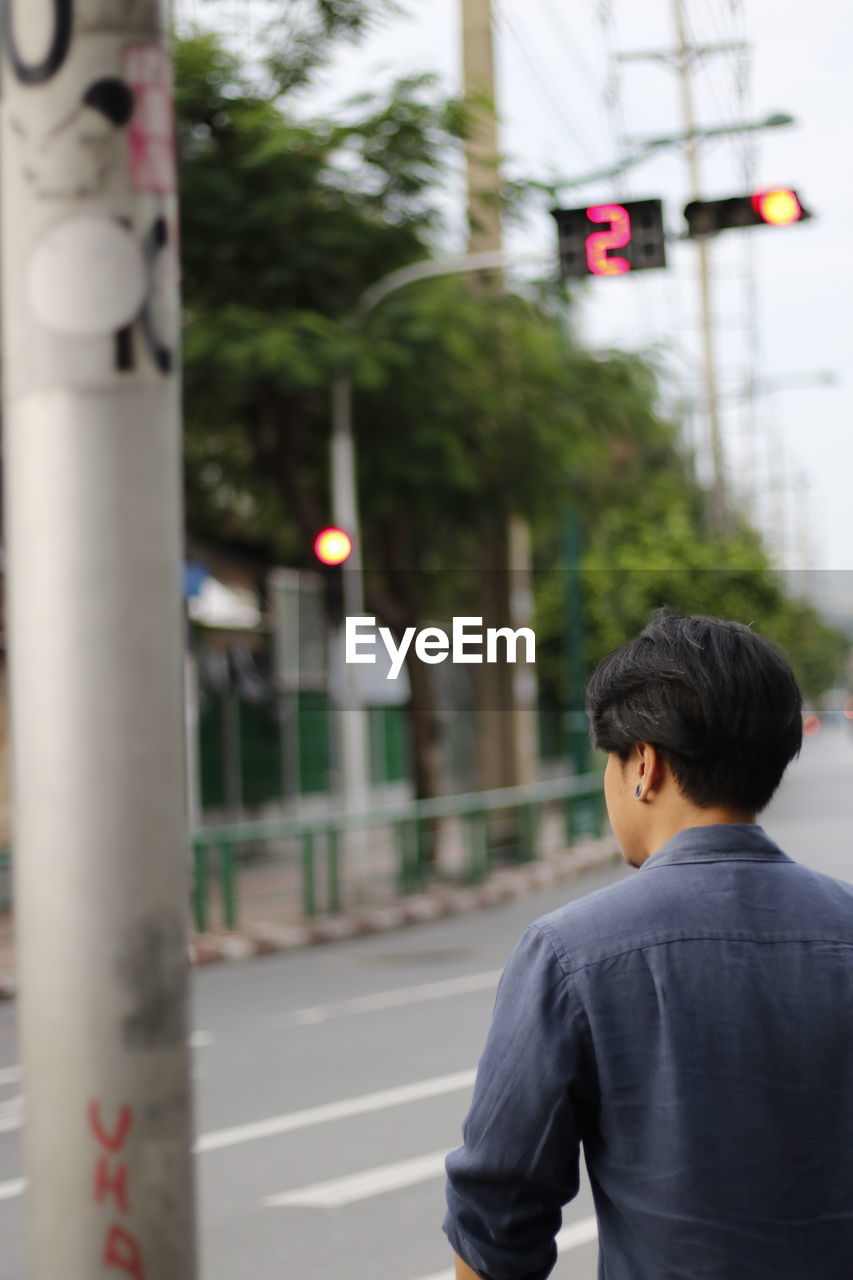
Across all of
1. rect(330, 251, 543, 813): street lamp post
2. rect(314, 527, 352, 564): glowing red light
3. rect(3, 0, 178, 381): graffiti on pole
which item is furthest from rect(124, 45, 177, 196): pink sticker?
rect(330, 251, 543, 813): street lamp post

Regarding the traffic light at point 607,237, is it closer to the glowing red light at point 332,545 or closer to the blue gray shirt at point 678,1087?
the glowing red light at point 332,545

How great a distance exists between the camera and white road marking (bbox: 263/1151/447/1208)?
238 inches

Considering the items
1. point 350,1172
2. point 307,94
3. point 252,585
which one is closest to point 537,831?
point 252,585

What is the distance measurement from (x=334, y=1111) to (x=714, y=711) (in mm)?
6121

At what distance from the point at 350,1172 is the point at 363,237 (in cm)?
1180

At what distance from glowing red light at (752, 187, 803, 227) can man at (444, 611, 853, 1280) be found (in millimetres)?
9837

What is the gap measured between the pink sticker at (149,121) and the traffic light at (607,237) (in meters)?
9.65

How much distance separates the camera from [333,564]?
13188 millimetres

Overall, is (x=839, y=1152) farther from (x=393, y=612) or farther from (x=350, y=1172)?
(x=393, y=612)

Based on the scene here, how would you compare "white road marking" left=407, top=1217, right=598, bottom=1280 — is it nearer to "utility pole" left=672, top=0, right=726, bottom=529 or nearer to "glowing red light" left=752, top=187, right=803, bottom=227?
"glowing red light" left=752, top=187, right=803, bottom=227

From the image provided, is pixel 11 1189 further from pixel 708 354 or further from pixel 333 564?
pixel 708 354

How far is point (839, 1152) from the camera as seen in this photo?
179 centimetres

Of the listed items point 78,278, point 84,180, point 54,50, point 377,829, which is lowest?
point 377,829

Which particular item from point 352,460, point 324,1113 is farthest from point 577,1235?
point 352,460
